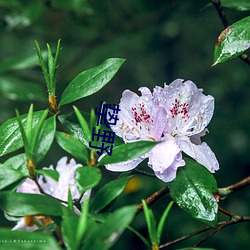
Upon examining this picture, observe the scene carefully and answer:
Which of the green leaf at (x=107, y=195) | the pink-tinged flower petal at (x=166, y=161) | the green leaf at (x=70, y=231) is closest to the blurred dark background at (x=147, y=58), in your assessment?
the pink-tinged flower petal at (x=166, y=161)

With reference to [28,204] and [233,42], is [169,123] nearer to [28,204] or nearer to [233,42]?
[233,42]

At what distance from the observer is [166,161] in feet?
3.88

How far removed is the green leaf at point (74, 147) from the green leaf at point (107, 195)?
0.06 m

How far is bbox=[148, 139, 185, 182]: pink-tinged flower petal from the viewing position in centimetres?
118

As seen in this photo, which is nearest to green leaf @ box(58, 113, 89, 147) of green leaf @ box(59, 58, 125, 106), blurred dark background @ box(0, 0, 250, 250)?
green leaf @ box(59, 58, 125, 106)

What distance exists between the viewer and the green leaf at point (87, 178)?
0.94 metres

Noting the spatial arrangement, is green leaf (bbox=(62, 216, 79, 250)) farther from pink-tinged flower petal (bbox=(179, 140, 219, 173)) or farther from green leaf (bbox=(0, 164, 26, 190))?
pink-tinged flower petal (bbox=(179, 140, 219, 173))

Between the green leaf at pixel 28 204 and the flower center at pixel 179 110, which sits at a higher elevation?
the green leaf at pixel 28 204

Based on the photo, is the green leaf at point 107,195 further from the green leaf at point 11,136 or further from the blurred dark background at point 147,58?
the blurred dark background at point 147,58

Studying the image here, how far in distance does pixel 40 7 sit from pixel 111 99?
4.01ft

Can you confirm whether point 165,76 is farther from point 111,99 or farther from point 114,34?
point 114,34

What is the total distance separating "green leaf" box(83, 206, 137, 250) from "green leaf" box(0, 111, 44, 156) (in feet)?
1.26

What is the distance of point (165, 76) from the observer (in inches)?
136

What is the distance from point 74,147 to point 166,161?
0.68 ft
